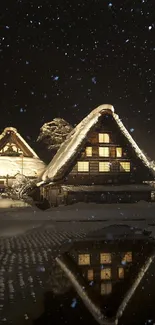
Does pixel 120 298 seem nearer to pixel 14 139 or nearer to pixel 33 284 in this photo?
pixel 33 284

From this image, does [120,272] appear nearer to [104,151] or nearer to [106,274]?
[106,274]

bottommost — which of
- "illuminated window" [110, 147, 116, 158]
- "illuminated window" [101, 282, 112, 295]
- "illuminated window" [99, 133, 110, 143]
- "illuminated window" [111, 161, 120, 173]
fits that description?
"illuminated window" [101, 282, 112, 295]

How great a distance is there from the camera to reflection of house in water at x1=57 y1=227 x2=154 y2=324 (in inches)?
220

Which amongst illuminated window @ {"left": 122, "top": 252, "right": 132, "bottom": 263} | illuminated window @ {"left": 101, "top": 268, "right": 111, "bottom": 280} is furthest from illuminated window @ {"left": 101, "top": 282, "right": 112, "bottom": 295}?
illuminated window @ {"left": 122, "top": 252, "right": 132, "bottom": 263}

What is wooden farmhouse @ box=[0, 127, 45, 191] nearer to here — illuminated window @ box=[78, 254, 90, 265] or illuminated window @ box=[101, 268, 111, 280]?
illuminated window @ box=[78, 254, 90, 265]

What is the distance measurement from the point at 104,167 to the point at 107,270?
20159mm

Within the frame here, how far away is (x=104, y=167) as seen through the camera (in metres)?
27.8

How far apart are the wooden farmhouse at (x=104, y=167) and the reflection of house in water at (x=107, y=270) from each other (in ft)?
46.7

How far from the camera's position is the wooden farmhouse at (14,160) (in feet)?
133

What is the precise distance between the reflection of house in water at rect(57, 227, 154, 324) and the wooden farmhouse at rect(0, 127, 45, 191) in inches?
1136

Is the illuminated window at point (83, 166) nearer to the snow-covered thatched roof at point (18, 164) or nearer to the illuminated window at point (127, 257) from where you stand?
the snow-covered thatched roof at point (18, 164)

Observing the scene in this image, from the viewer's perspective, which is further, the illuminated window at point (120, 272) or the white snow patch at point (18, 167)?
the white snow patch at point (18, 167)

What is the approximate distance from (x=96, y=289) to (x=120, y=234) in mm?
8484

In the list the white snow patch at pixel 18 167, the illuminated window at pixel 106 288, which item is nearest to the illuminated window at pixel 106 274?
the illuminated window at pixel 106 288
